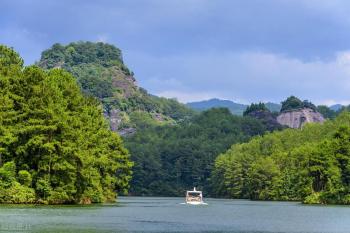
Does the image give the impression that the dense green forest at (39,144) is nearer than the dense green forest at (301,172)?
Yes

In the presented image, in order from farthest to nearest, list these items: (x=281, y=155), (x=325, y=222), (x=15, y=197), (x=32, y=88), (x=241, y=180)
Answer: (x=241, y=180) < (x=281, y=155) < (x=32, y=88) < (x=15, y=197) < (x=325, y=222)

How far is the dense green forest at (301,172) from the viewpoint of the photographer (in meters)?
125

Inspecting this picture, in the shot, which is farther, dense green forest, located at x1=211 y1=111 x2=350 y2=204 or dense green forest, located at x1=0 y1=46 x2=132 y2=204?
dense green forest, located at x1=211 y1=111 x2=350 y2=204

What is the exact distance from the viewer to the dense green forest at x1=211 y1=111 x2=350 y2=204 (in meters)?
125

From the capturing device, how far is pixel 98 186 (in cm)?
10075

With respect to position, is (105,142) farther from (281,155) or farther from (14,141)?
(281,155)

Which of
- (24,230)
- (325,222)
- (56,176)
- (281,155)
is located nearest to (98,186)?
(56,176)

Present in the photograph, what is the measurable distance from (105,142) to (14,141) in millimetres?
28828

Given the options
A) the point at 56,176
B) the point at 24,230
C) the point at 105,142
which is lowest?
the point at 24,230

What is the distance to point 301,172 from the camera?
135125 mm

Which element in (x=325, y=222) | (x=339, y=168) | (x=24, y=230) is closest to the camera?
(x=24, y=230)

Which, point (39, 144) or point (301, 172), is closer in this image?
point (39, 144)

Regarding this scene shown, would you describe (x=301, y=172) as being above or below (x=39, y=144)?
above

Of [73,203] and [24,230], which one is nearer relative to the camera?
[24,230]
